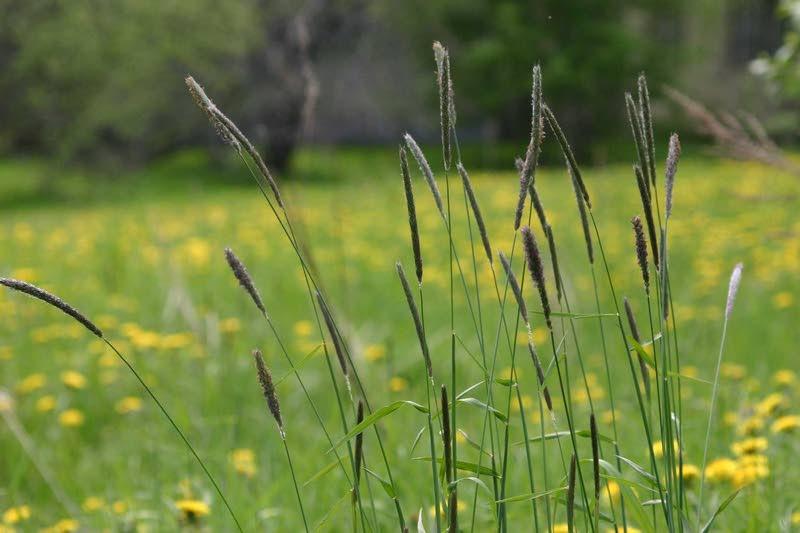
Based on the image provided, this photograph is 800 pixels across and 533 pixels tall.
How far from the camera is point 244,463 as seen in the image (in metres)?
2.16

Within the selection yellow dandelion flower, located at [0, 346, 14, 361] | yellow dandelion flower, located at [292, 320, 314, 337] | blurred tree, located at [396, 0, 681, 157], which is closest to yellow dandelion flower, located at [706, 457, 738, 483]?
yellow dandelion flower, located at [292, 320, 314, 337]

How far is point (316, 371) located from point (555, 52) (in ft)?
56.3

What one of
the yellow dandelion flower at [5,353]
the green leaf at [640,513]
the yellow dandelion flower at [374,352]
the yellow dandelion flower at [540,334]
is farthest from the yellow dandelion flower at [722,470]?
the yellow dandelion flower at [5,353]

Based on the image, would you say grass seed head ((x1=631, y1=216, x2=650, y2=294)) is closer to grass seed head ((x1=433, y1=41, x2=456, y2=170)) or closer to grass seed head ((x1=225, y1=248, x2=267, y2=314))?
grass seed head ((x1=433, y1=41, x2=456, y2=170))

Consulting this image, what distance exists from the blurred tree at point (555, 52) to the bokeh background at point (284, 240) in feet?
0.24

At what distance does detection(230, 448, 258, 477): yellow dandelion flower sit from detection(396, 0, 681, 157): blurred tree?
659 inches

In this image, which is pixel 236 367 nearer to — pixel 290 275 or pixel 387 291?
pixel 387 291

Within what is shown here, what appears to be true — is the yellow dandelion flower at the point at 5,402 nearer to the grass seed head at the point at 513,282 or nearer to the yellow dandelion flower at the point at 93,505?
the yellow dandelion flower at the point at 93,505

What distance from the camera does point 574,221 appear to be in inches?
301

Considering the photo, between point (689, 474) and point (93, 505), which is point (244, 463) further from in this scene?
point (689, 474)

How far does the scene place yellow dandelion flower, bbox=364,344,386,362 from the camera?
10.3 feet

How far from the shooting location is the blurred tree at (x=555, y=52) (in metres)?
19.1

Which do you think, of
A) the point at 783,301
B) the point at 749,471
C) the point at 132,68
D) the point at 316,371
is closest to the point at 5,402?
the point at 749,471

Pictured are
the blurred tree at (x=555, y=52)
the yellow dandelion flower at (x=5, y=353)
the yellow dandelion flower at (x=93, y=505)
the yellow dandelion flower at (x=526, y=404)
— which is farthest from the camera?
the blurred tree at (x=555, y=52)
